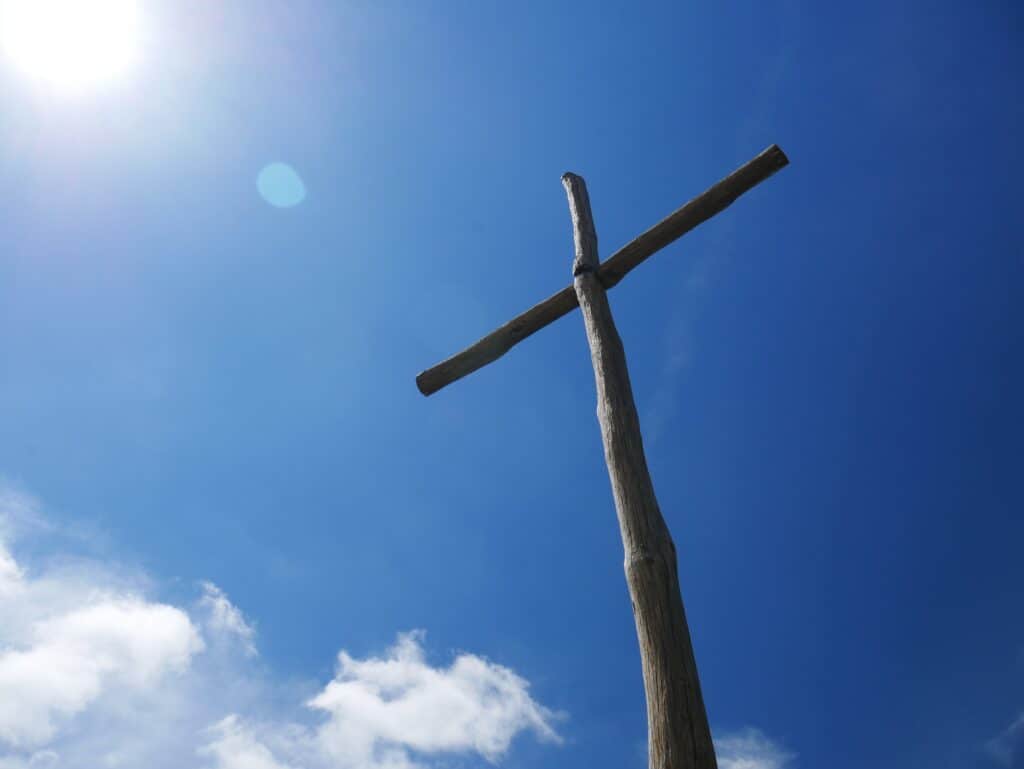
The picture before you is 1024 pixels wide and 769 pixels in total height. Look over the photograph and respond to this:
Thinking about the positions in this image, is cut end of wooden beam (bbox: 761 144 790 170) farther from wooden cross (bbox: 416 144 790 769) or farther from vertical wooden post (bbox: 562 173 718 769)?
vertical wooden post (bbox: 562 173 718 769)

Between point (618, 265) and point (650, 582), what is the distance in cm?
282

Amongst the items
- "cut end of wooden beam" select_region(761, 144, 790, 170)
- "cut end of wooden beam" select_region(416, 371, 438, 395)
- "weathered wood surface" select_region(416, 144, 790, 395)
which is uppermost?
"cut end of wooden beam" select_region(761, 144, 790, 170)

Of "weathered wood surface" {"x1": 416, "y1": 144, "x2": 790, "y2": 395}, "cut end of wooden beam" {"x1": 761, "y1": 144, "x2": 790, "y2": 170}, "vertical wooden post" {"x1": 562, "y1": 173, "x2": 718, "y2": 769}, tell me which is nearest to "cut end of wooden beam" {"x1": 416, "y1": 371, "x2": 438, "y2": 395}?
"weathered wood surface" {"x1": 416, "y1": 144, "x2": 790, "y2": 395}

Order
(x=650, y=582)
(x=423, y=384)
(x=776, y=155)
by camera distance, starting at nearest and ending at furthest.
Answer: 1. (x=650, y=582)
2. (x=776, y=155)
3. (x=423, y=384)

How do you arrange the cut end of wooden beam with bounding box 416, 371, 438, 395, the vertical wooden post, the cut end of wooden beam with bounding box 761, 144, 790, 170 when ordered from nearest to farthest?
the vertical wooden post < the cut end of wooden beam with bounding box 761, 144, 790, 170 < the cut end of wooden beam with bounding box 416, 371, 438, 395

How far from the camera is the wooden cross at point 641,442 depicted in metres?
2.87

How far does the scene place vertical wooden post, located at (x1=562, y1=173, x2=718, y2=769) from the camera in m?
2.82

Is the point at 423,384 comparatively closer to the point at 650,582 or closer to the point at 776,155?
the point at 650,582

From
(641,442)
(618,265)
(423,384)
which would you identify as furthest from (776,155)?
(423,384)

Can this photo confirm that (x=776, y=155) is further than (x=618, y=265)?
No

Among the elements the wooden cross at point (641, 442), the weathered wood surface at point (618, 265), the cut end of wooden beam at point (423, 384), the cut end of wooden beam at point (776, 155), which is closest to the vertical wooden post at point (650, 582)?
the wooden cross at point (641, 442)

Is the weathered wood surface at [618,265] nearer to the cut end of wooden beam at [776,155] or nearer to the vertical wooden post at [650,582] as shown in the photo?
the cut end of wooden beam at [776,155]

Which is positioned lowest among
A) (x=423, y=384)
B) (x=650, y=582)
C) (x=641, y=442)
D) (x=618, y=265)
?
(x=650, y=582)

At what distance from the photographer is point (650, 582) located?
10.7ft
